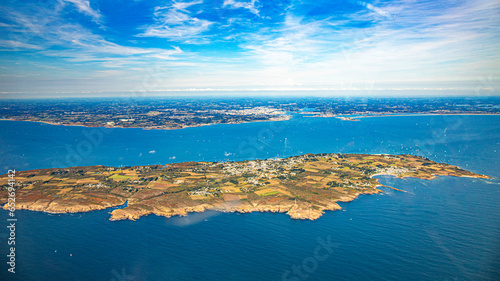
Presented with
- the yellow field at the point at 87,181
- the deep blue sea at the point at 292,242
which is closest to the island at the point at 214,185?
the yellow field at the point at 87,181

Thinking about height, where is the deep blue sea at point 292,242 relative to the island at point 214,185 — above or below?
below

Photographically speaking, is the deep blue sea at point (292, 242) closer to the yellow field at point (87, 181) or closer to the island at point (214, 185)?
the island at point (214, 185)

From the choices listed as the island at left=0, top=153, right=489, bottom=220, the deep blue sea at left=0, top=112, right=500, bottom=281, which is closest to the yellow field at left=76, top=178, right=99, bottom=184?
the island at left=0, top=153, right=489, bottom=220

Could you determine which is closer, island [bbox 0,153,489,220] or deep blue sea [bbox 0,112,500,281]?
deep blue sea [bbox 0,112,500,281]

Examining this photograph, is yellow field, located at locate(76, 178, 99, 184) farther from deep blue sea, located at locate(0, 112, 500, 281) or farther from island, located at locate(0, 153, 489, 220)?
deep blue sea, located at locate(0, 112, 500, 281)

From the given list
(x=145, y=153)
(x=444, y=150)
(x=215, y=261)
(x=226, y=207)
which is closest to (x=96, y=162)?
(x=145, y=153)

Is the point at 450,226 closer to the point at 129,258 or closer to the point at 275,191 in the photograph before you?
the point at 275,191

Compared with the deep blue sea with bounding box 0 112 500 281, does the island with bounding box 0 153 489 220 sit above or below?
above

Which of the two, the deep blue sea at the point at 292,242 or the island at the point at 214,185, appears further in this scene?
the island at the point at 214,185

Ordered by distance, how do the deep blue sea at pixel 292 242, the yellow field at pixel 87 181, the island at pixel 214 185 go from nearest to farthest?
the deep blue sea at pixel 292 242 → the island at pixel 214 185 → the yellow field at pixel 87 181
